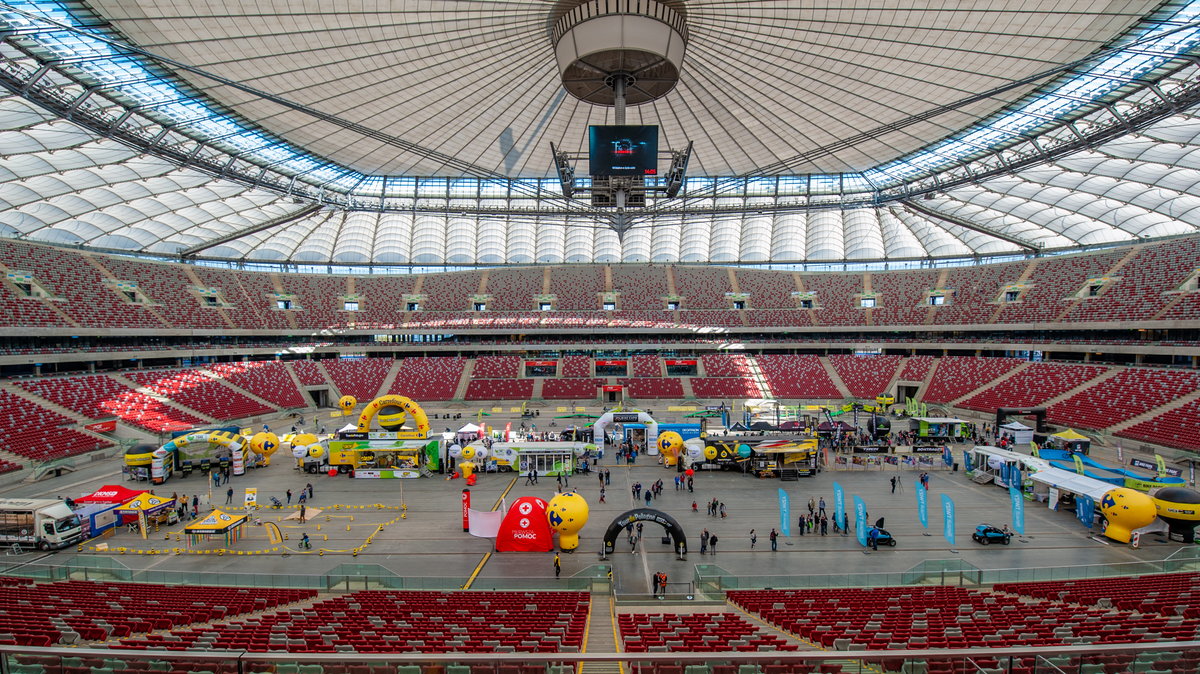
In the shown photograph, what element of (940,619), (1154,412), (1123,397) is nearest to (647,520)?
(940,619)

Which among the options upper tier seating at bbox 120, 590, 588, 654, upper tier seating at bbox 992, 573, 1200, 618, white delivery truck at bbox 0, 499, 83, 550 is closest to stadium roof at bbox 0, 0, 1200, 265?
white delivery truck at bbox 0, 499, 83, 550

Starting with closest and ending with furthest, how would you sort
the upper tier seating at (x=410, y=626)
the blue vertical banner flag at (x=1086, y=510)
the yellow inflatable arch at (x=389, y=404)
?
the upper tier seating at (x=410, y=626) < the blue vertical banner flag at (x=1086, y=510) < the yellow inflatable arch at (x=389, y=404)

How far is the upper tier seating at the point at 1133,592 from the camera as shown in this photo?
1550 cm

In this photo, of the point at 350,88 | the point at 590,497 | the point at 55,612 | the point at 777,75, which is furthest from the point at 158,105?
the point at 777,75

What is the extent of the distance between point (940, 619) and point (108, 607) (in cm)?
2211

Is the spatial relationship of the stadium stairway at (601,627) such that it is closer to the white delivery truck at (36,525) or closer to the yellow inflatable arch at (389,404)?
the white delivery truck at (36,525)

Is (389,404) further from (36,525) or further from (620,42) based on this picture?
(620,42)

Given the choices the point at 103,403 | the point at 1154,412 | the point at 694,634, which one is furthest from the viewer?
the point at 103,403

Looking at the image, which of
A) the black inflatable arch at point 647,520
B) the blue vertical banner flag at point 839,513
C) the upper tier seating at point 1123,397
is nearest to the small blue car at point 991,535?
the blue vertical banner flag at point 839,513

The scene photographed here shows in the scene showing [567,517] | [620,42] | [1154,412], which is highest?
[620,42]

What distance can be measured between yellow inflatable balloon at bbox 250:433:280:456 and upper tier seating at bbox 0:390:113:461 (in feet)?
42.0

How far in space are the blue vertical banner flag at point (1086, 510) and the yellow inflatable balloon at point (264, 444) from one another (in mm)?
47946

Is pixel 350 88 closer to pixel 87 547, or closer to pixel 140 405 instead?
pixel 87 547

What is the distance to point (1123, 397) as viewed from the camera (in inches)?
1836
